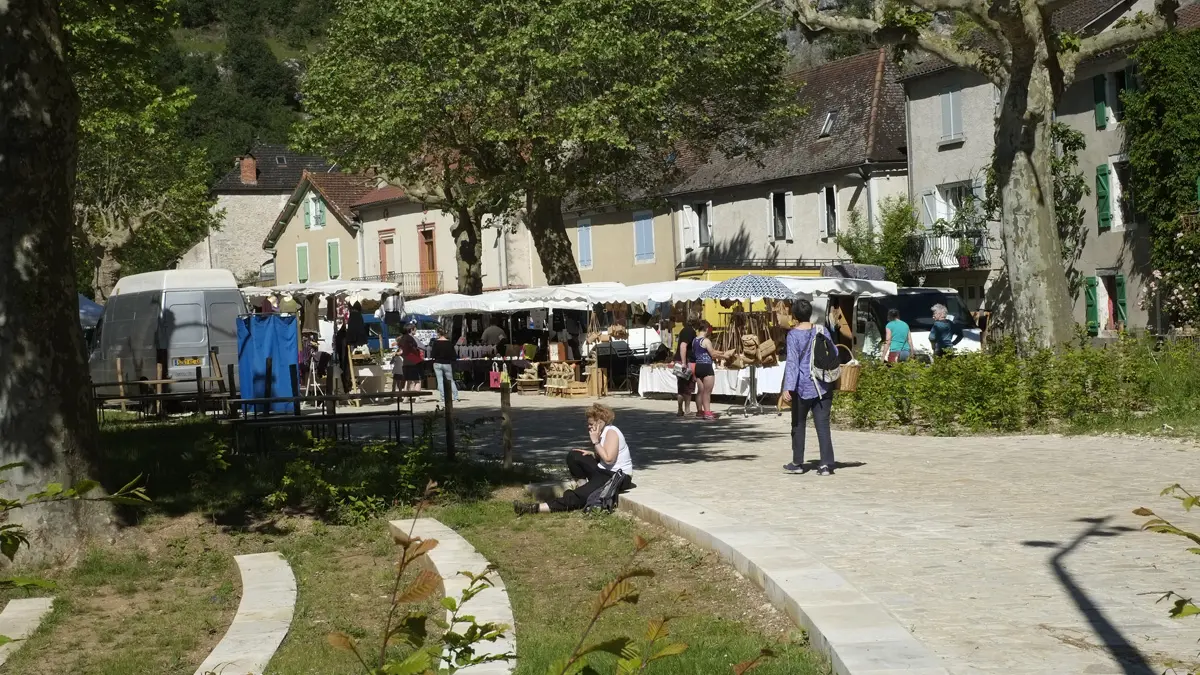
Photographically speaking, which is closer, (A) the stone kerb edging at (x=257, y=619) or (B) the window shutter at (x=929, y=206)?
(A) the stone kerb edging at (x=257, y=619)

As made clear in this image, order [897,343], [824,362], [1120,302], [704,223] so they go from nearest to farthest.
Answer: [824,362], [897,343], [1120,302], [704,223]

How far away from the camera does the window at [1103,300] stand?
36.3 metres

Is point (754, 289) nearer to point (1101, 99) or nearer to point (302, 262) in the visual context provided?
point (1101, 99)

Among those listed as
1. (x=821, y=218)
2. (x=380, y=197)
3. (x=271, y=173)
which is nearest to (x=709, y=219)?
(x=821, y=218)

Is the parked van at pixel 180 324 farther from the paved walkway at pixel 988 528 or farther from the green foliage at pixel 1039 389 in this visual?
the green foliage at pixel 1039 389

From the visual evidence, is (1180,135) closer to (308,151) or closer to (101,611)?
(308,151)

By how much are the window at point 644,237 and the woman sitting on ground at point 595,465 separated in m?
→ 39.4

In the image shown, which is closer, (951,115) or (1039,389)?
(1039,389)

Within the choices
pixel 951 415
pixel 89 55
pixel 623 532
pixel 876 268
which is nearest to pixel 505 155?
pixel 876 268

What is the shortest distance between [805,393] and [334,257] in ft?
187

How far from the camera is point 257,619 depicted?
7.98m

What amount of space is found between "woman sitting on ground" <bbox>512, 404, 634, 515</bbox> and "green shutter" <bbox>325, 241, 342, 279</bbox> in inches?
2245

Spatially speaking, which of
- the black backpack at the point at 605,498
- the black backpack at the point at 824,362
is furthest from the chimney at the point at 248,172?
the black backpack at the point at 605,498

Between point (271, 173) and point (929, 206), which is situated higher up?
point (271, 173)
